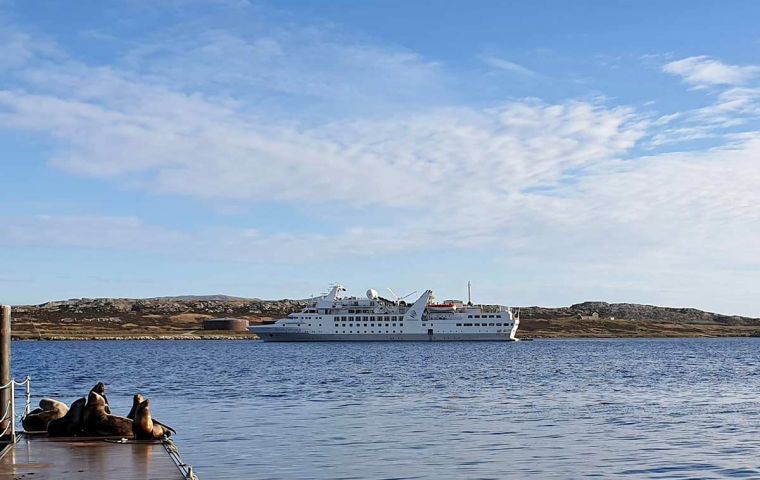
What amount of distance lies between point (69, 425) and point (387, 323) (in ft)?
390

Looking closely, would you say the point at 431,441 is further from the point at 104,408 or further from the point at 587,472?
the point at 104,408

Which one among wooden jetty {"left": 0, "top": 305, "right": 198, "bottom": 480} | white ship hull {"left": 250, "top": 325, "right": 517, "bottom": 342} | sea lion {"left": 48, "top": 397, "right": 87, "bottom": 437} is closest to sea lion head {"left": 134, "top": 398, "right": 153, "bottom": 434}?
wooden jetty {"left": 0, "top": 305, "right": 198, "bottom": 480}

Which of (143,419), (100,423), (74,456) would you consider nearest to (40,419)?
(100,423)

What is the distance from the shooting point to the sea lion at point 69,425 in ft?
73.3

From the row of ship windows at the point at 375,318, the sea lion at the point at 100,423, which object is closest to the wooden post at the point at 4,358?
the sea lion at the point at 100,423

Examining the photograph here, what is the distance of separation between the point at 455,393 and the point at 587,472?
22166 millimetres

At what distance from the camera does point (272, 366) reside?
70.2m

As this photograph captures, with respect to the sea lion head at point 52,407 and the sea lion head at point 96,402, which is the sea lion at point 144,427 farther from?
the sea lion head at point 52,407

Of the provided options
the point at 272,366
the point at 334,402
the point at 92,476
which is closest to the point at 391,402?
the point at 334,402

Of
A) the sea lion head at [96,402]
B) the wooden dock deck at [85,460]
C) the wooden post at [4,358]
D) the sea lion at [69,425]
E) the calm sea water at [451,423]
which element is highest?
the wooden post at [4,358]

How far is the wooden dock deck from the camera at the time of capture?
54.2ft

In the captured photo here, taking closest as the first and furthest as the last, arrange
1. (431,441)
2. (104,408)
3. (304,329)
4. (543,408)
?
(104,408)
(431,441)
(543,408)
(304,329)

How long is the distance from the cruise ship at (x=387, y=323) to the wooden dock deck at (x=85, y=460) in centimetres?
11809

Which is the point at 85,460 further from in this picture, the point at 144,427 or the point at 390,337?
the point at 390,337
